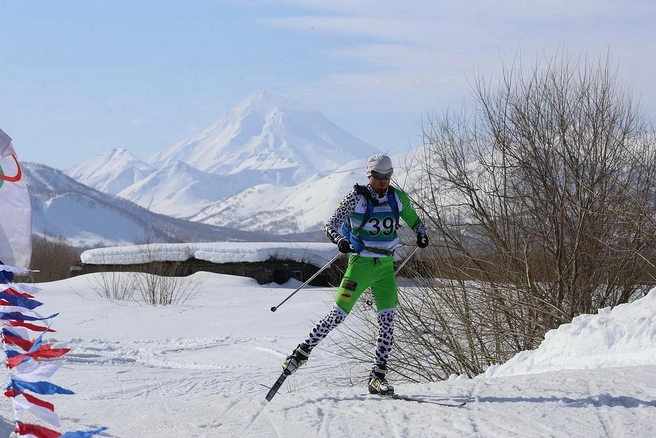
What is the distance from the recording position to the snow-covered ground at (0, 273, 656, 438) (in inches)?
270

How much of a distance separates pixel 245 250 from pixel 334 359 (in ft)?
57.7

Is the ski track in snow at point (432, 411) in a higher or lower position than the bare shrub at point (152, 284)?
higher

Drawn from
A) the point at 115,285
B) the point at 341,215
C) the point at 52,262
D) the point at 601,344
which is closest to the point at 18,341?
the point at 341,215

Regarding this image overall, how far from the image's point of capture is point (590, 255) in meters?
15.1

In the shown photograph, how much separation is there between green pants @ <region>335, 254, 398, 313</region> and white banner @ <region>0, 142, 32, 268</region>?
15.6 feet

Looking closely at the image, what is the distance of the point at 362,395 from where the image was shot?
8203 millimetres

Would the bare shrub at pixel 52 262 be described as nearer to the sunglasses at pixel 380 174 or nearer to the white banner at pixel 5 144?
the sunglasses at pixel 380 174

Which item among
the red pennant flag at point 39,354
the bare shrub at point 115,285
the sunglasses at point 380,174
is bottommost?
the bare shrub at point 115,285

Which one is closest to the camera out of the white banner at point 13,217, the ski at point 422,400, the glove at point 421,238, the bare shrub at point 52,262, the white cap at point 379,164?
the white banner at point 13,217

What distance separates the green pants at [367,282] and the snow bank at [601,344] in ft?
8.57

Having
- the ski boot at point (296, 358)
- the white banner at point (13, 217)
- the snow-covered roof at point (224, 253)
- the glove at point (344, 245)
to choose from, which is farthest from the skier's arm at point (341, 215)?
the snow-covered roof at point (224, 253)

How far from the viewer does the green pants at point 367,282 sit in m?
8.02

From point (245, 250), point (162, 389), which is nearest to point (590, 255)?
point (162, 389)

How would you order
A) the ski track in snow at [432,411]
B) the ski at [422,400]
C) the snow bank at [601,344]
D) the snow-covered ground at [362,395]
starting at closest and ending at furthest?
the ski track in snow at [432,411]
the snow-covered ground at [362,395]
the ski at [422,400]
the snow bank at [601,344]
